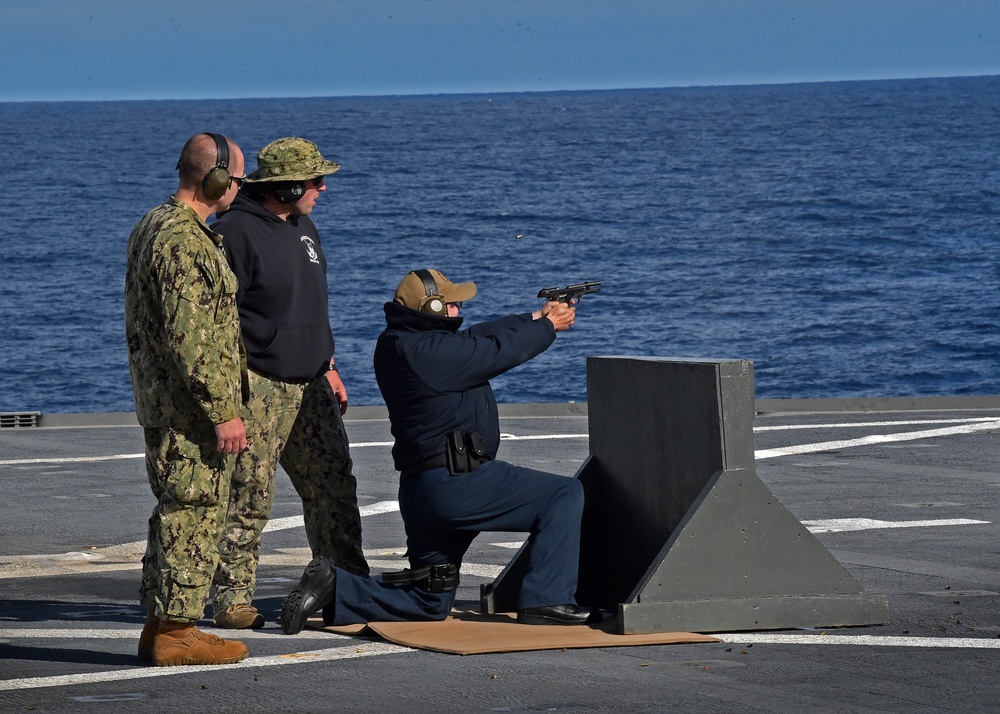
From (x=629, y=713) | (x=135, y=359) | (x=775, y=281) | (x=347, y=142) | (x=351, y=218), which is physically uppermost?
(x=347, y=142)

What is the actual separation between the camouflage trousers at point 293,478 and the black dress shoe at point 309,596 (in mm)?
273

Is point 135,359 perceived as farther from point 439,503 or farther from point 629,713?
point 629,713

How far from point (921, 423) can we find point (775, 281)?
4474 centimetres

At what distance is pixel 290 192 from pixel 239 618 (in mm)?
1879

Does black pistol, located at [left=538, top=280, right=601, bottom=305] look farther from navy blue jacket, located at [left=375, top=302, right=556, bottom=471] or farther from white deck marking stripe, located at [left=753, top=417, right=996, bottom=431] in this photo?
white deck marking stripe, located at [left=753, top=417, right=996, bottom=431]

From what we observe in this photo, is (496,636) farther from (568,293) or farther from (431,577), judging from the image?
(568,293)

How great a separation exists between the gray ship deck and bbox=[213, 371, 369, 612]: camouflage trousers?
14.6 inches

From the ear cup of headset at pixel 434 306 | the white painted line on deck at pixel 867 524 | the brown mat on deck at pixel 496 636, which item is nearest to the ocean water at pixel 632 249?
the white painted line on deck at pixel 867 524

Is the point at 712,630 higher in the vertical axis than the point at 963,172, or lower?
lower

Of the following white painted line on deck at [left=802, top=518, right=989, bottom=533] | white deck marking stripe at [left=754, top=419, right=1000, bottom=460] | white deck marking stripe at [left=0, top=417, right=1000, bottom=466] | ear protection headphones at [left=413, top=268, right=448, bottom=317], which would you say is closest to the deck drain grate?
white deck marking stripe at [left=0, top=417, right=1000, bottom=466]

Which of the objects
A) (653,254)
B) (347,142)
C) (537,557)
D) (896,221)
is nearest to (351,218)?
(653,254)

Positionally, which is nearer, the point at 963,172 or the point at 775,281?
the point at 775,281

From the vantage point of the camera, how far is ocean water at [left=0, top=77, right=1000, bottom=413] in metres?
44.5

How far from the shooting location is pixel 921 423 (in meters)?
16.5
